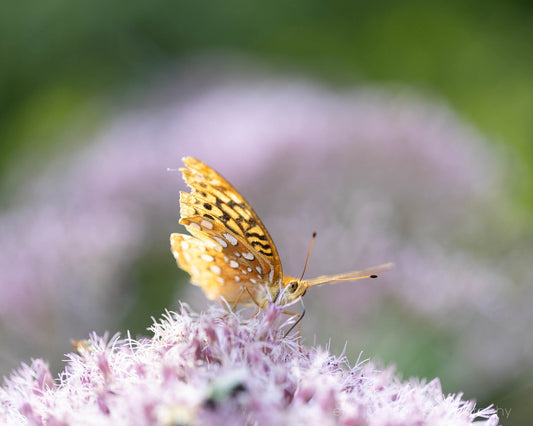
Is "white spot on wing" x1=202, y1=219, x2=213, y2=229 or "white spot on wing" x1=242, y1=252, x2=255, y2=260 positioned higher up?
"white spot on wing" x1=202, y1=219, x2=213, y2=229

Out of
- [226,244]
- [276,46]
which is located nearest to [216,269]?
[226,244]

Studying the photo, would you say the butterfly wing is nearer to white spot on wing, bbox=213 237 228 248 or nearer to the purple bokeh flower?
white spot on wing, bbox=213 237 228 248

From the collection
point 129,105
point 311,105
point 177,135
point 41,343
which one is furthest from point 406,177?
point 129,105

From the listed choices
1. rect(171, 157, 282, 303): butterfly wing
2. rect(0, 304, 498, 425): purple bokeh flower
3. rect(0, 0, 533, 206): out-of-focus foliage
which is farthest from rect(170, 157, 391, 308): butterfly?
rect(0, 0, 533, 206): out-of-focus foliage

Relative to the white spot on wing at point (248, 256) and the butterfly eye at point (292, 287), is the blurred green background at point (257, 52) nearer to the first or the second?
the white spot on wing at point (248, 256)

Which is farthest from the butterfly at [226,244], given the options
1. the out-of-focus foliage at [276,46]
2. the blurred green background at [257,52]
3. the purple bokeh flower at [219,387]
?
the out-of-focus foliage at [276,46]

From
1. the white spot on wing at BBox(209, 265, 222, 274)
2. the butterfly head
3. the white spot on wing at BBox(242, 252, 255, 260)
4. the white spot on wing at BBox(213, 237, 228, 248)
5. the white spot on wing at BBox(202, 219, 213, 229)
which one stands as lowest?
the butterfly head

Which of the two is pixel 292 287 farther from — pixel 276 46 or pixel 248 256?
pixel 276 46

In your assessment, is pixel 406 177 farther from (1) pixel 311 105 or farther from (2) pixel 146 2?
(2) pixel 146 2

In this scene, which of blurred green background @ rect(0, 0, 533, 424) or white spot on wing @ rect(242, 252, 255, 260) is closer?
white spot on wing @ rect(242, 252, 255, 260)
